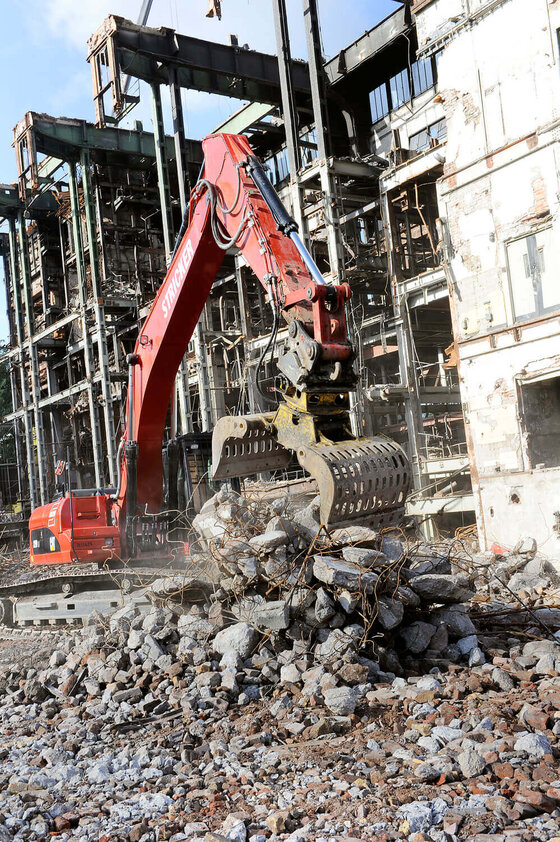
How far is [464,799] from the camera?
4.36 m

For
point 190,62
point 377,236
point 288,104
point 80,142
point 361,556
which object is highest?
point 80,142

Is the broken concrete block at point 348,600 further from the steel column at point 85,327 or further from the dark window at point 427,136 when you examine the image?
the steel column at point 85,327

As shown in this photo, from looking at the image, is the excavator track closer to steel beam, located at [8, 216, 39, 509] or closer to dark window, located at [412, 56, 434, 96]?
dark window, located at [412, 56, 434, 96]

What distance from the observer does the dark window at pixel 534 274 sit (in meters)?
13.6

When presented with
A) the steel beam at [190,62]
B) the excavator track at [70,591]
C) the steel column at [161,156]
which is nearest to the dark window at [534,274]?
the excavator track at [70,591]

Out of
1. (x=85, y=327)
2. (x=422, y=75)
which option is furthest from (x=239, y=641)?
(x=85, y=327)

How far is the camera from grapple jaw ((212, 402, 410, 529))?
6156 mm

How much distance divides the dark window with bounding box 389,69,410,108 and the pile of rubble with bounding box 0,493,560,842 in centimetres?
1947

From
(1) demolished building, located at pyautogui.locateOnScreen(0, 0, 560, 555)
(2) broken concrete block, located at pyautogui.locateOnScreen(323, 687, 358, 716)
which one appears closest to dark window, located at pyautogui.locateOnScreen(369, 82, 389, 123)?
(1) demolished building, located at pyautogui.locateOnScreen(0, 0, 560, 555)

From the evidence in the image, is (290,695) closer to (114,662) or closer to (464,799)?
(114,662)

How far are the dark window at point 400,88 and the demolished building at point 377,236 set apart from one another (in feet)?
0.22

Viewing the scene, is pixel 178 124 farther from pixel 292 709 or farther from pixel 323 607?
pixel 292 709

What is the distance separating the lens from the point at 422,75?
920 inches

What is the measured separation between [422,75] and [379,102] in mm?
2238
